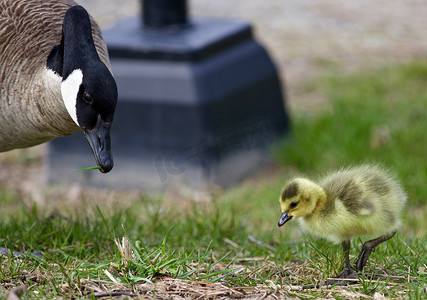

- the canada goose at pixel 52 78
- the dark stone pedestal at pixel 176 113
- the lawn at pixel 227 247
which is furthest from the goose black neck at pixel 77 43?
the dark stone pedestal at pixel 176 113

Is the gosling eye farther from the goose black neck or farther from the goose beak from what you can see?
the goose black neck

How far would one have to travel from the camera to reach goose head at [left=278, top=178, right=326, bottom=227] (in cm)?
327

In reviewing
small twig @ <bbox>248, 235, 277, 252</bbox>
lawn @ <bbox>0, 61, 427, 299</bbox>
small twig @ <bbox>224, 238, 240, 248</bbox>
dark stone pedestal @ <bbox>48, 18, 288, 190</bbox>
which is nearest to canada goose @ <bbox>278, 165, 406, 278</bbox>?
lawn @ <bbox>0, 61, 427, 299</bbox>

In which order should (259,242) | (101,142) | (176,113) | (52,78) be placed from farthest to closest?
(176,113), (259,242), (52,78), (101,142)

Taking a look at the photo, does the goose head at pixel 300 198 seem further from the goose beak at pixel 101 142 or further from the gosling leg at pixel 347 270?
the goose beak at pixel 101 142

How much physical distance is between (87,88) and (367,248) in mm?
1529

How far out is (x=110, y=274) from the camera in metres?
3.13

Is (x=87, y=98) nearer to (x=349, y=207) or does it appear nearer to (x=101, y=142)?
(x=101, y=142)

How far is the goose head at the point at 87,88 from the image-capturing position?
→ 3.26 metres

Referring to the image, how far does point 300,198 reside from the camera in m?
3.27

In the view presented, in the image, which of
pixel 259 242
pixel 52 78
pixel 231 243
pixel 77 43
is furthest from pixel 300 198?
pixel 52 78

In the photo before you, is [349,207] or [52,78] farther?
[52,78]

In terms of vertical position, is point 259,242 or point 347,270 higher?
point 347,270

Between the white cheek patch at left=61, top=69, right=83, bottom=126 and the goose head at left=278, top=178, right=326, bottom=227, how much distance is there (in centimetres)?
112
